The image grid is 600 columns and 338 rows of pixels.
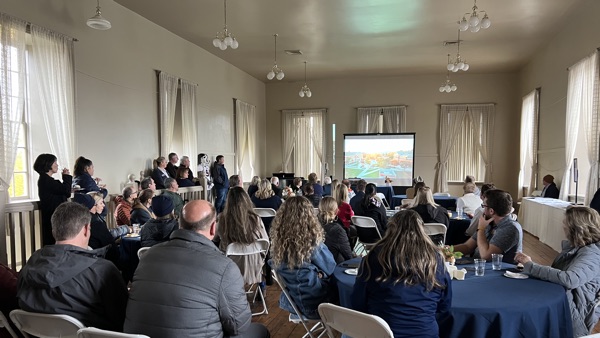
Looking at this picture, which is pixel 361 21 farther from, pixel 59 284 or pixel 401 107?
pixel 59 284

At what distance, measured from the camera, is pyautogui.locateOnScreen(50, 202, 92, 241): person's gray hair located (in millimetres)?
2008

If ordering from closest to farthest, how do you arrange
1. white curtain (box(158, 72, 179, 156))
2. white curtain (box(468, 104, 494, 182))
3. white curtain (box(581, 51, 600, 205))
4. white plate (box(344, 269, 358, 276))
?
white plate (box(344, 269, 358, 276))
white curtain (box(581, 51, 600, 205))
white curtain (box(158, 72, 179, 156))
white curtain (box(468, 104, 494, 182))

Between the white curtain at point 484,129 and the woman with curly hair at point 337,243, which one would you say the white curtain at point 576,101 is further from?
the woman with curly hair at point 337,243

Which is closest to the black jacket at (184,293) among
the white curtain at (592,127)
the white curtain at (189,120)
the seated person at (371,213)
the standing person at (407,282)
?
the standing person at (407,282)

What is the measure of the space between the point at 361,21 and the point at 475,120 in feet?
20.9

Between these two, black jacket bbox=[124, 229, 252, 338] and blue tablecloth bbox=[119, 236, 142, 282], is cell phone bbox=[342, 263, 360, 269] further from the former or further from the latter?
blue tablecloth bbox=[119, 236, 142, 282]

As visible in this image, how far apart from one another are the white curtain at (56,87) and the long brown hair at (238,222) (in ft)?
10.4

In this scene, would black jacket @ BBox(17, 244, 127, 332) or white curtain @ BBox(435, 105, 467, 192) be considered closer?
black jacket @ BBox(17, 244, 127, 332)

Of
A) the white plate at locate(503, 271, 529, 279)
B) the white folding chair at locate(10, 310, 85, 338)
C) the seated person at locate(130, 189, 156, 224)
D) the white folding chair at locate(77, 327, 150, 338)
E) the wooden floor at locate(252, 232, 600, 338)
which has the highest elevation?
the seated person at locate(130, 189, 156, 224)

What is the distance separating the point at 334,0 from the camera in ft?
20.5

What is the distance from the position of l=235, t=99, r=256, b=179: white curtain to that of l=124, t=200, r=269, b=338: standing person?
9.23 meters

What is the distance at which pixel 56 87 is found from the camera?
206 inches

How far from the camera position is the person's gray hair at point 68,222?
2.01 meters

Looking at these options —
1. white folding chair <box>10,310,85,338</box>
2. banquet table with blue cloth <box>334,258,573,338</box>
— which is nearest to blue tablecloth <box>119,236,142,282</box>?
white folding chair <box>10,310,85,338</box>
